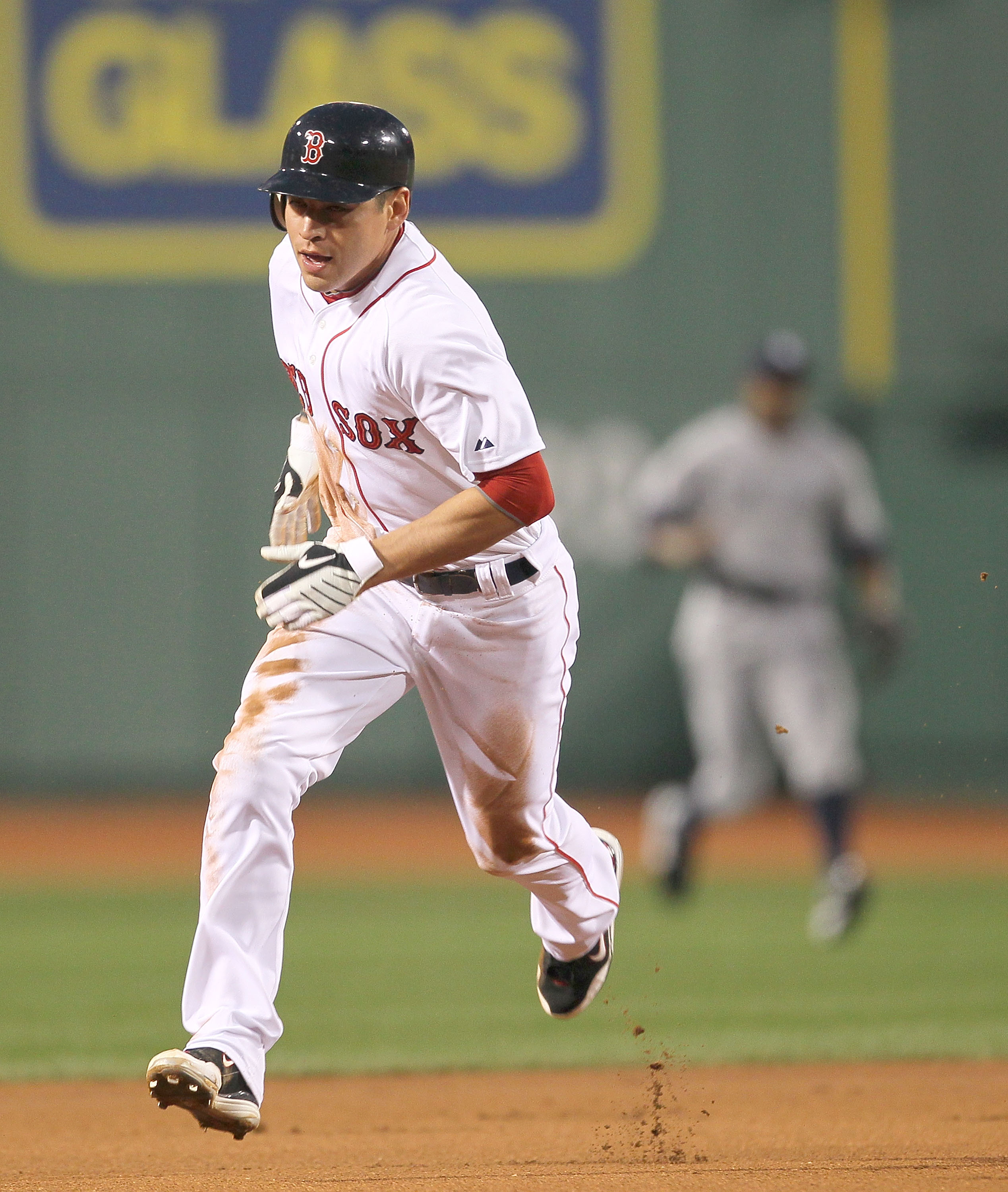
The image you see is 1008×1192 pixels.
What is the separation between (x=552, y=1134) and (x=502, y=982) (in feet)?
7.22

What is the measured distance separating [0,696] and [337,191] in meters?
8.55

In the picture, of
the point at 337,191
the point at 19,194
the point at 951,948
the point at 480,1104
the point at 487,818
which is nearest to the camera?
the point at 337,191

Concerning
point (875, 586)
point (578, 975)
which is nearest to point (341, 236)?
point (578, 975)

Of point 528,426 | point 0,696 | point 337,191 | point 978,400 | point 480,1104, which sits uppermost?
point 337,191

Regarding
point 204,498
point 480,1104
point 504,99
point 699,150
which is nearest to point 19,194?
point 204,498

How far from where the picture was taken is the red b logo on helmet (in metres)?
3.50

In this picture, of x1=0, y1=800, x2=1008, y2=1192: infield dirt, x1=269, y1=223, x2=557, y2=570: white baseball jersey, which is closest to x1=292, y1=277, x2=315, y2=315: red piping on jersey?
x1=269, y1=223, x2=557, y2=570: white baseball jersey

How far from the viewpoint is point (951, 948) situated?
22.6 feet

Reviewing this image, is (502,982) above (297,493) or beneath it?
beneath

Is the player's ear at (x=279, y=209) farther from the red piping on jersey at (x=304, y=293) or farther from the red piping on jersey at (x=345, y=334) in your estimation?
the red piping on jersey at (x=345, y=334)

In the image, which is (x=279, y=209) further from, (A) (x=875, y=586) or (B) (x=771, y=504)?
(A) (x=875, y=586)

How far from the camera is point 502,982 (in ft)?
21.1

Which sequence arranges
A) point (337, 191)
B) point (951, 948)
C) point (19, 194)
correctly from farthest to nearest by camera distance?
point (19, 194) < point (951, 948) < point (337, 191)

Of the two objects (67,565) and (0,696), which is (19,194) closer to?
(67,565)
